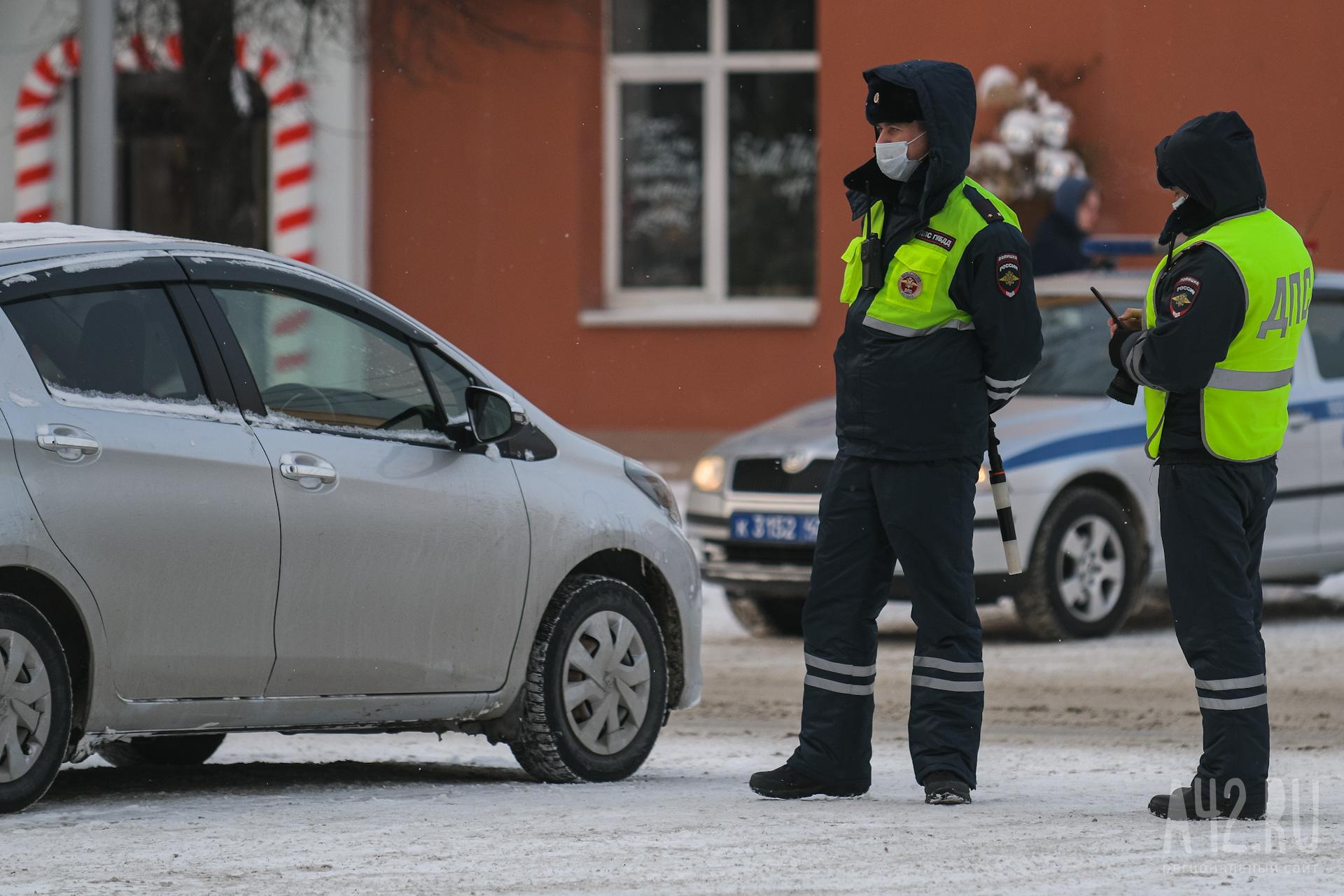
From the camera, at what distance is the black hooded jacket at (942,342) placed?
6.14 m

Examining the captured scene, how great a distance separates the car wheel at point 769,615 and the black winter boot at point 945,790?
17.0 ft

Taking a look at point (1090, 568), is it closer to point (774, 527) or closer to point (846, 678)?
point (774, 527)

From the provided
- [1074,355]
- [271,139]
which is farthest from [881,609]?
[271,139]

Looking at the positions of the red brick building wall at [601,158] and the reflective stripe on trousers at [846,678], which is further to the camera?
the red brick building wall at [601,158]

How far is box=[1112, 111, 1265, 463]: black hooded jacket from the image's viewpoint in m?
5.89

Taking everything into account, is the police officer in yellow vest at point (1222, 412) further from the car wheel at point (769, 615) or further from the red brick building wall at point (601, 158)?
the red brick building wall at point (601, 158)

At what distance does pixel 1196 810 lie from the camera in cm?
598

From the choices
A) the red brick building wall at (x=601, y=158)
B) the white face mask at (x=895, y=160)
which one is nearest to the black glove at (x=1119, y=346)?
the white face mask at (x=895, y=160)

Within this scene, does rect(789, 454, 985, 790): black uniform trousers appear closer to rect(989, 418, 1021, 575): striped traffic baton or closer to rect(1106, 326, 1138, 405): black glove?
rect(989, 418, 1021, 575): striped traffic baton

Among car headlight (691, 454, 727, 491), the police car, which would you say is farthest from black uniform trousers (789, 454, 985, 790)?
car headlight (691, 454, 727, 491)

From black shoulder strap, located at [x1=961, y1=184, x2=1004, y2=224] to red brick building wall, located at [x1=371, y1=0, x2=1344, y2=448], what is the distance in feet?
36.7

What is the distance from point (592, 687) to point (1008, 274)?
6.00ft

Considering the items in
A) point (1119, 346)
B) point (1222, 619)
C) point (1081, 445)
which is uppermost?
point (1119, 346)

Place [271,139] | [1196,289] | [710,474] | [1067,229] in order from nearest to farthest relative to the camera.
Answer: [1196,289] → [710,474] → [1067,229] → [271,139]
